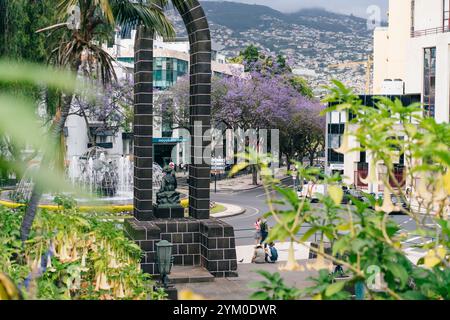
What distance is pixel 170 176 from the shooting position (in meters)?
21.6

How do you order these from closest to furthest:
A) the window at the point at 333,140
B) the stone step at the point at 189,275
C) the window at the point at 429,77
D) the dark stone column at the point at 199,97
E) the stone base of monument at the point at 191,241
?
1. the stone step at the point at 189,275
2. the stone base of monument at the point at 191,241
3. the dark stone column at the point at 199,97
4. the window at the point at 429,77
5. the window at the point at 333,140

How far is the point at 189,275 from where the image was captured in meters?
19.6

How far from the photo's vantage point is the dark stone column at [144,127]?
20859mm

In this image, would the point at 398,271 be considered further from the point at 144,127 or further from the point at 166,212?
the point at 166,212

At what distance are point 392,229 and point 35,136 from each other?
2324 millimetres

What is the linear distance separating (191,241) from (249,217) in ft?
67.2

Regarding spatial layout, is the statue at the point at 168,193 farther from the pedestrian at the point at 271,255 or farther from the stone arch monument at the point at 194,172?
the pedestrian at the point at 271,255

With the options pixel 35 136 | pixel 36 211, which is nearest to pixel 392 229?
pixel 35 136

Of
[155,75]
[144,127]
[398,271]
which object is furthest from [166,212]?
[155,75]

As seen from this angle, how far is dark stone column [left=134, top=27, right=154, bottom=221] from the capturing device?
68.4 feet

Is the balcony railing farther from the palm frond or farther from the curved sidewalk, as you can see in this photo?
the palm frond

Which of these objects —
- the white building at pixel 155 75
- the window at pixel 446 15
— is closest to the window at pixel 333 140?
the window at pixel 446 15

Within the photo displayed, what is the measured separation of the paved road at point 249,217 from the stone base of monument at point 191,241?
24.2 feet

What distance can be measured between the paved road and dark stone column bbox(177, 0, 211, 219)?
7454mm
